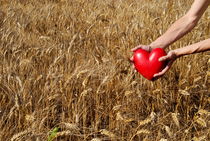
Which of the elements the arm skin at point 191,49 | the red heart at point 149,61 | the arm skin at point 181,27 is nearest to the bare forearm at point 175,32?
the arm skin at point 181,27

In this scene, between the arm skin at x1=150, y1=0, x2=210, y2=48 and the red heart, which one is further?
the arm skin at x1=150, y1=0, x2=210, y2=48

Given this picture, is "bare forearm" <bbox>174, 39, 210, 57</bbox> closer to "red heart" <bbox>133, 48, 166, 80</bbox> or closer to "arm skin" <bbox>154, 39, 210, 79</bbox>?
"arm skin" <bbox>154, 39, 210, 79</bbox>

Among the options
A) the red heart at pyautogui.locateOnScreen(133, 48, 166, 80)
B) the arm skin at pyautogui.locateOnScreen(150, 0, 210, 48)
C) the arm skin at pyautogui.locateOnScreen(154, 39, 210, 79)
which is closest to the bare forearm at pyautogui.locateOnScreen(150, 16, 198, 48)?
the arm skin at pyautogui.locateOnScreen(150, 0, 210, 48)

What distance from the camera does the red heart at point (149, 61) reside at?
166cm

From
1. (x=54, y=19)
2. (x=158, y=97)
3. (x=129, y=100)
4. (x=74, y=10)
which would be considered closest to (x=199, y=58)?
(x=158, y=97)

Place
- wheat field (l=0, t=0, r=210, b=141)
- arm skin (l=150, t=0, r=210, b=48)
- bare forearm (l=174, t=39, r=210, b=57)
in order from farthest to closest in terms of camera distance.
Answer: arm skin (l=150, t=0, r=210, b=48) < wheat field (l=0, t=0, r=210, b=141) < bare forearm (l=174, t=39, r=210, b=57)

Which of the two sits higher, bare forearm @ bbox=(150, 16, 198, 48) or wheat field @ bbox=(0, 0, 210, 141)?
bare forearm @ bbox=(150, 16, 198, 48)

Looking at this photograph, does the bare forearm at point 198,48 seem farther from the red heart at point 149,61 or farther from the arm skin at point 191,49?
the red heart at point 149,61

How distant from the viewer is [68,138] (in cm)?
170

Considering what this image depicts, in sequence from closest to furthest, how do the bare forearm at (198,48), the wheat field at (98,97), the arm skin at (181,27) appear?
the bare forearm at (198,48) → the wheat field at (98,97) → the arm skin at (181,27)

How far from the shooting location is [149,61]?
1690mm

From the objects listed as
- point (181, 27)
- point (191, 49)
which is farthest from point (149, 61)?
point (181, 27)

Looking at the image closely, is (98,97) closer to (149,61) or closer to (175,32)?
(149,61)

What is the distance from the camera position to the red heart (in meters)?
1.66
